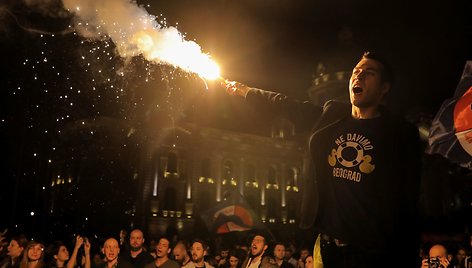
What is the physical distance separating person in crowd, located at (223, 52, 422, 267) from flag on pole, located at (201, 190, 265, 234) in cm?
1482

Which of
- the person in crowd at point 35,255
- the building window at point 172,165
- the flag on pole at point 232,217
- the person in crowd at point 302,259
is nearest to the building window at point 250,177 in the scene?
the building window at point 172,165

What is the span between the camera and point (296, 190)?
47906mm

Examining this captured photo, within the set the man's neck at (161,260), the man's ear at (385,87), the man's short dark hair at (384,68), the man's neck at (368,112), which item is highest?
the man's short dark hair at (384,68)

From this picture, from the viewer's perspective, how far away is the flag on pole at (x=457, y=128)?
8.53 meters

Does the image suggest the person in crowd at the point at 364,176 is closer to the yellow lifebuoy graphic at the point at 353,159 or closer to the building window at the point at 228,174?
the yellow lifebuoy graphic at the point at 353,159

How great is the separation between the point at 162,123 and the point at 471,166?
116ft

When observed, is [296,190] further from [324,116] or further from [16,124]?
[324,116]

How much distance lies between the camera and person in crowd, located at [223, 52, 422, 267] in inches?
122

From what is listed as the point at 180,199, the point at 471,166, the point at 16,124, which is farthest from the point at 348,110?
the point at 180,199

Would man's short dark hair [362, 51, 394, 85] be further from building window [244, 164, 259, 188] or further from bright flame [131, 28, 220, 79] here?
building window [244, 164, 259, 188]

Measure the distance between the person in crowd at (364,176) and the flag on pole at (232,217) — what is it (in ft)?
48.6

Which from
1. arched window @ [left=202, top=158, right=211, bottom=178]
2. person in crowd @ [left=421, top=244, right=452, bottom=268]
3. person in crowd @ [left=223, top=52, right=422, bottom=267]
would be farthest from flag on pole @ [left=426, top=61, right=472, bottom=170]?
arched window @ [left=202, top=158, right=211, bottom=178]

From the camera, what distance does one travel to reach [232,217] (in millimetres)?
18797

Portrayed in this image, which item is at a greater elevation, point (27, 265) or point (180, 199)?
point (180, 199)
